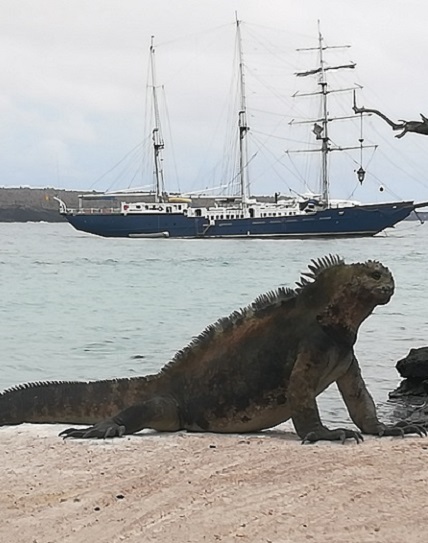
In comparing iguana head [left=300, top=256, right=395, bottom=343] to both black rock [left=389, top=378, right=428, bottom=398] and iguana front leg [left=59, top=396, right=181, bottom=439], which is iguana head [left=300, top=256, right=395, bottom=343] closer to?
iguana front leg [left=59, top=396, right=181, bottom=439]

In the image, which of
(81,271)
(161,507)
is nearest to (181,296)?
(81,271)

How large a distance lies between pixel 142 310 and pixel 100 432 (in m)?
18.8

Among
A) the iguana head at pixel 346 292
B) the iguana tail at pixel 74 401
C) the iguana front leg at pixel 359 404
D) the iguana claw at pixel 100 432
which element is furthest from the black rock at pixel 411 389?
the iguana claw at pixel 100 432

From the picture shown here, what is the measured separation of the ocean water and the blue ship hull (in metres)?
13.8

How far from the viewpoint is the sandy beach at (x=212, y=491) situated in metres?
4.02

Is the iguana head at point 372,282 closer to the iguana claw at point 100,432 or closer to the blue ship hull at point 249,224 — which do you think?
the iguana claw at point 100,432

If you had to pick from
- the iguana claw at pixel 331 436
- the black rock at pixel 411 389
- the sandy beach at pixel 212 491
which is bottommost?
the black rock at pixel 411 389

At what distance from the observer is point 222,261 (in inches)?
2088

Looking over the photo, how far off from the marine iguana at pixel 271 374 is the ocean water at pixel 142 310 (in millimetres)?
2721

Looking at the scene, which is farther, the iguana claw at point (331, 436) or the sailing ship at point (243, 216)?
the sailing ship at point (243, 216)

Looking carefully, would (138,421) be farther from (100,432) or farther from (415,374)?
(415,374)

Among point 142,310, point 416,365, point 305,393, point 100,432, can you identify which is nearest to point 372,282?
point 305,393

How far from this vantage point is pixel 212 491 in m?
4.61

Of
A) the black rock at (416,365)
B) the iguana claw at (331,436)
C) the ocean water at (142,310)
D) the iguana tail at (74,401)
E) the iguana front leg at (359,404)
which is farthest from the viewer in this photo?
the ocean water at (142,310)
